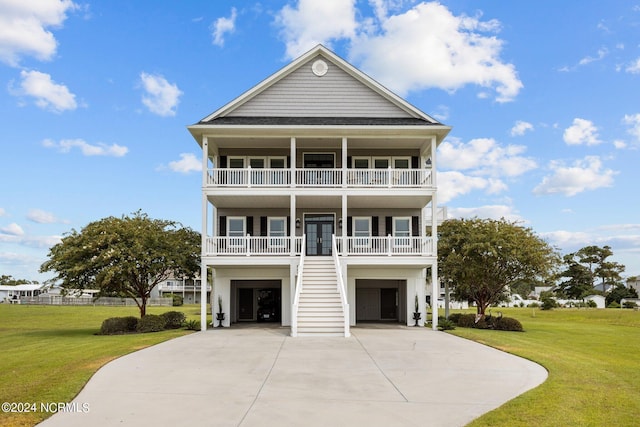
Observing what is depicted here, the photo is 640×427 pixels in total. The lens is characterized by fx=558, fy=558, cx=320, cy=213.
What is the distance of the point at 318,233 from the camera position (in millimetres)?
27828

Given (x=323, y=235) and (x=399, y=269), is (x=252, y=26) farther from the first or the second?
(x=399, y=269)

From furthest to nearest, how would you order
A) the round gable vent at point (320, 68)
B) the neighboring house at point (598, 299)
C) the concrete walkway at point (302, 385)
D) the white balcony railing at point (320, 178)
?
the neighboring house at point (598, 299) → the round gable vent at point (320, 68) → the white balcony railing at point (320, 178) → the concrete walkway at point (302, 385)

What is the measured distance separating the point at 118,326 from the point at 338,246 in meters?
10.8

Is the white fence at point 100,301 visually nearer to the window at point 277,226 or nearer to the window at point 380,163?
the window at point 277,226

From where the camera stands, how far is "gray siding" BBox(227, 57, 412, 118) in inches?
1058

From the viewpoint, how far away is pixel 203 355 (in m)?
15.4

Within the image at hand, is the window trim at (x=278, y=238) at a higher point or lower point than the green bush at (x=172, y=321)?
higher

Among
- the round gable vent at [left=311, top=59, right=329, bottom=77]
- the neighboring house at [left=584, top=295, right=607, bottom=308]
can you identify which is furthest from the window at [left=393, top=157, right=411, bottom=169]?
the neighboring house at [left=584, top=295, right=607, bottom=308]

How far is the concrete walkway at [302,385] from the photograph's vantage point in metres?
8.66

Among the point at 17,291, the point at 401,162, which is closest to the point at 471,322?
the point at 401,162

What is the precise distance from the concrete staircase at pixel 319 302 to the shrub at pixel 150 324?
7.24 meters

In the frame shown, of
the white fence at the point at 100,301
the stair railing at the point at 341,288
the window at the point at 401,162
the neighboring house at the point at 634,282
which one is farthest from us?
the neighboring house at the point at 634,282

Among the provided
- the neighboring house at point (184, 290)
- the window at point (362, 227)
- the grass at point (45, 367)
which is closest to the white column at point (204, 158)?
the grass at point (45, 367)

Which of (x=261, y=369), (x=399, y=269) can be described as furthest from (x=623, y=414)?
(x=399, y=269)
